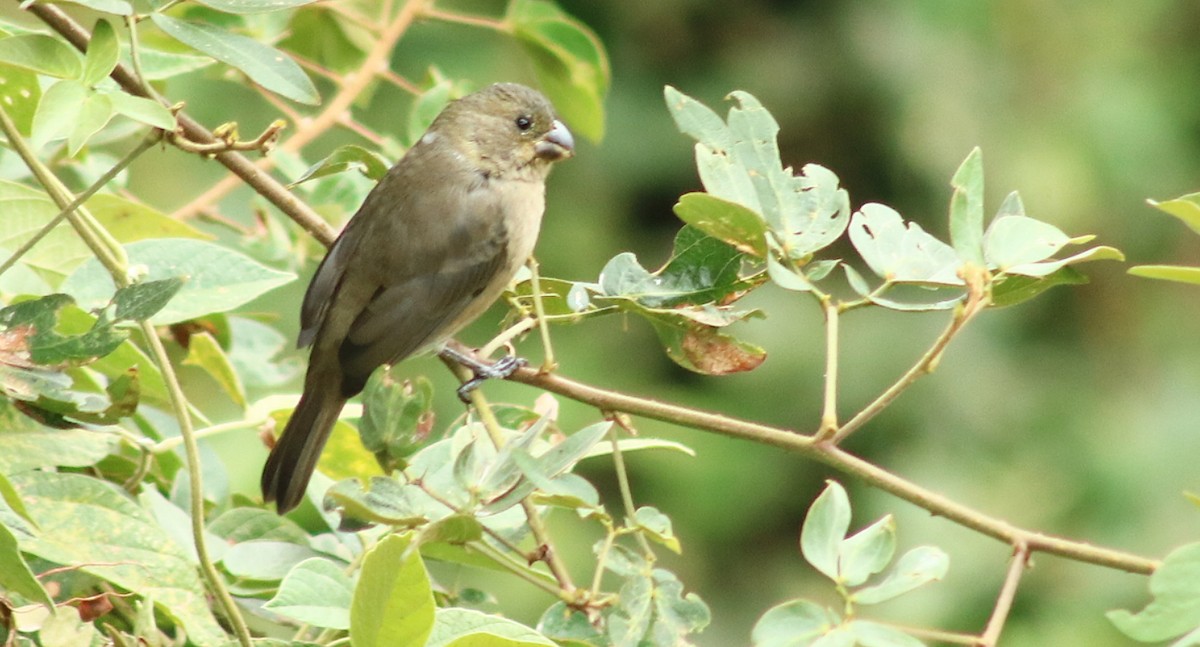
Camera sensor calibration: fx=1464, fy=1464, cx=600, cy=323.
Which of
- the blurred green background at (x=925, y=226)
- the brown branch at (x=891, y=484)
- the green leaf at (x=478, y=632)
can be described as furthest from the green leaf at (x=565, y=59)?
the blurred green background at (x=925, y=226)

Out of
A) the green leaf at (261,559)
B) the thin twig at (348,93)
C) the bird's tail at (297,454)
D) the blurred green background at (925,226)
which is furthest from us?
the blurred green background at (925,226)

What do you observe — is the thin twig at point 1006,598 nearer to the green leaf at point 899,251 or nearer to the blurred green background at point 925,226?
the green leaf at point 899,251

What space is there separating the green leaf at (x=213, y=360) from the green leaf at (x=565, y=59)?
3.28 feet

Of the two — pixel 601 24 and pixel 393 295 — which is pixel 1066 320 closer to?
pixel 601 24

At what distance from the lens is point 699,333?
1915mm

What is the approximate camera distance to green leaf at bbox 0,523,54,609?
54.6 inches

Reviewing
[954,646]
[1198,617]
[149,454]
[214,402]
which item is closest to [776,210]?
[1198,617]

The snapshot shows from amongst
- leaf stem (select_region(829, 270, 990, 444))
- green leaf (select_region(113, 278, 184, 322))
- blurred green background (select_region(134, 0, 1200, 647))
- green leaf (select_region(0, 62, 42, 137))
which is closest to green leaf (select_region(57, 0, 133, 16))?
green leaf (select_region(113, 278, 184, 322))

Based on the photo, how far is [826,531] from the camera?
1609 millimetres

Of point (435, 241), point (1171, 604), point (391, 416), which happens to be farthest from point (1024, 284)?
point (435, 241)

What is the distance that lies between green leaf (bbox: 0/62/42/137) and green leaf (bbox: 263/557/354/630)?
2.71ft

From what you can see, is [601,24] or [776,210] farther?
[601,24]

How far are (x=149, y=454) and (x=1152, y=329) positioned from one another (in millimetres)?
5172

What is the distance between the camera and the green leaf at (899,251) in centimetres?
169
